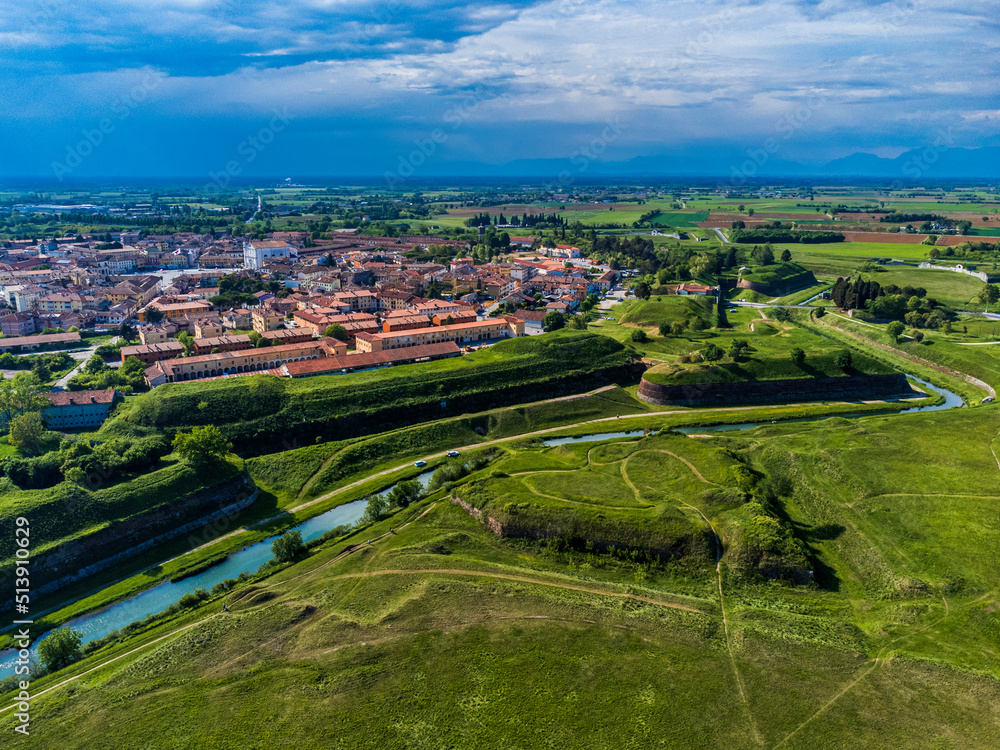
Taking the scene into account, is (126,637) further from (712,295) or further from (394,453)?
(712,295)

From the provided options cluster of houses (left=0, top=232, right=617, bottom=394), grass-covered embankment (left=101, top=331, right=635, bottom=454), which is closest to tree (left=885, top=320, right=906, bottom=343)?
grass-covered embankment (left=101, top=331, right=635, bottom=454)

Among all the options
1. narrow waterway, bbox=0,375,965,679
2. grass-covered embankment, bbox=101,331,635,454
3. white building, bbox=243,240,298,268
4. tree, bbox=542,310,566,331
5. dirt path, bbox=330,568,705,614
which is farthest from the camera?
white building, bbox=243,240,298,268

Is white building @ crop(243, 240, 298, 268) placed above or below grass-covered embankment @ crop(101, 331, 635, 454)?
above

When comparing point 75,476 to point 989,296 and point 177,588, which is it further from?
point 989,296

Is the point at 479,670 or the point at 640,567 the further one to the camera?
the point at 640,567

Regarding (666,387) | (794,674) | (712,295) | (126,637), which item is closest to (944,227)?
(712,295)

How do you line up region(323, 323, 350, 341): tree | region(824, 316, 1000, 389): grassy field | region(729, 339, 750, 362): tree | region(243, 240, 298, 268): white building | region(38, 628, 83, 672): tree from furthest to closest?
1. region(243, 240, 298, 268): white building
2. region(323, 323, 350, 341): tree
3. region(824, 316, 1000, 389): grassy field
4. region(729, 339, 750, 362): tree
5. region(38, 628, 83, 672): tree

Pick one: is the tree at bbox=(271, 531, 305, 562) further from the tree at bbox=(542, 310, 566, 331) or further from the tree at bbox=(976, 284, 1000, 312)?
the tree at bbox=(976, 284, 1000, 312)
